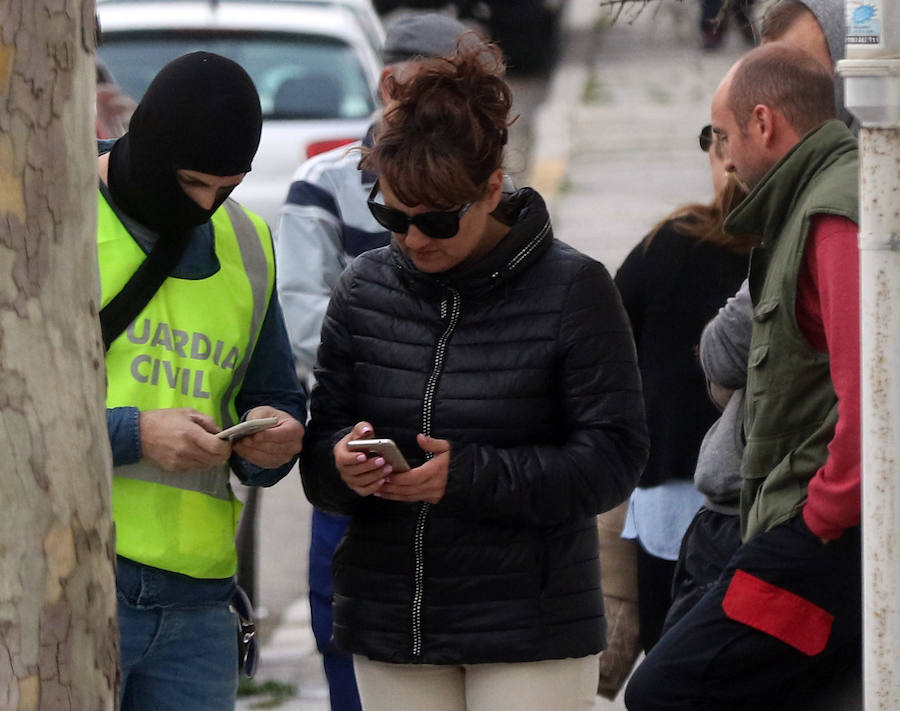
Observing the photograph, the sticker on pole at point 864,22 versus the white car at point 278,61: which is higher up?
the sticker on pole at point 864,22

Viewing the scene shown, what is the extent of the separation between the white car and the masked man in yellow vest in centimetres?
553

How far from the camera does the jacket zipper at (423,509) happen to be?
2924mm

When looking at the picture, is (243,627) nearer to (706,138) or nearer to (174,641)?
(174,641)

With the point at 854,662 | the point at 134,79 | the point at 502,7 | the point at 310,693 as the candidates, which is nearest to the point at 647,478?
the point at 854,662

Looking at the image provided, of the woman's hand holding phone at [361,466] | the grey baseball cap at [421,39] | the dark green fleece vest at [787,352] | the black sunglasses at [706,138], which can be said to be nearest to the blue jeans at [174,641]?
the woman's hand holding phone at [361,466]

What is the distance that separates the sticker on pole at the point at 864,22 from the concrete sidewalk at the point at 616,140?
3.48 m

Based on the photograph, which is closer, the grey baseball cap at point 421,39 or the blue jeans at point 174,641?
the blue jeans at point 174,641

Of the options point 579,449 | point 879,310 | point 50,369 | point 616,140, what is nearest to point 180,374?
point 579,449

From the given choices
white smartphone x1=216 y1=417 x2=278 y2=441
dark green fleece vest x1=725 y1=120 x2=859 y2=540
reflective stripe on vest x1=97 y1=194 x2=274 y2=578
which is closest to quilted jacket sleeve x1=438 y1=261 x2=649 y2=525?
dark green fleece vest x1=725 y1=120 x2=859 y2=540

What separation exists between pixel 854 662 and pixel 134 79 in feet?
20.9

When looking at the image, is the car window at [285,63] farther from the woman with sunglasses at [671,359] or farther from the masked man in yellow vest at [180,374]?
the masked man in yellow vest at [180,374]

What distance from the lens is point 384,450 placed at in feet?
9.16

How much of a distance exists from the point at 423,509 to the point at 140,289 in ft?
2.11

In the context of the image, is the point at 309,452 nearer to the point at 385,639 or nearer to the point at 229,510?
the point at 229,510
